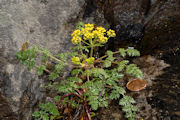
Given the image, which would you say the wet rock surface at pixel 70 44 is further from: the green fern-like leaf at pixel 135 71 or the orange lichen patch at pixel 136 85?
the green fern-like leaf at pixel 135 71

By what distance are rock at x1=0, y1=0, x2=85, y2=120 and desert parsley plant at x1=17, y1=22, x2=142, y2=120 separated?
17 centimetres

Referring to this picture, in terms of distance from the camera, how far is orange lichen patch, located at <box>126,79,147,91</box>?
8.59 ft

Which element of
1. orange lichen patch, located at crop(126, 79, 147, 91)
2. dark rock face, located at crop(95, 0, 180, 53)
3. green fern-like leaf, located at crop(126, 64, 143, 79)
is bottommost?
orange lichen patch, located at crop(126, 79, 147, 91)

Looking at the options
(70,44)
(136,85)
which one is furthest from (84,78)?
(136,85)

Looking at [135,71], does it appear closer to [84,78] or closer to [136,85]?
[136,85]

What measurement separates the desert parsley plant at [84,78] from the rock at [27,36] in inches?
6.7

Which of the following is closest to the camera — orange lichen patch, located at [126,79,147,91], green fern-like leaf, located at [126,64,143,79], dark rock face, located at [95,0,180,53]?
green fern-like leaf, located at [126,64,143,79]

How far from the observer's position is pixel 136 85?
2672 millimetres

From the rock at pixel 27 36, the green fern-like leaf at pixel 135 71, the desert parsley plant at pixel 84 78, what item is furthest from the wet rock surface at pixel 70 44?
the green fern-like leaf at pixel 135 71

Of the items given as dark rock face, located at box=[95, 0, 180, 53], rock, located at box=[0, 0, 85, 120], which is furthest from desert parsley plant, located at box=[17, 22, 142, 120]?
dark rock face, located at box=[95, 0, 180, 53]

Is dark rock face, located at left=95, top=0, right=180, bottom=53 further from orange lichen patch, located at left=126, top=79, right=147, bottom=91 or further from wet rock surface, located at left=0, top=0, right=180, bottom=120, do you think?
orange lichen patch, located at left=126, top=79, right=147, bottom=91

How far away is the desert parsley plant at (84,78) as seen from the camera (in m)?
2.10

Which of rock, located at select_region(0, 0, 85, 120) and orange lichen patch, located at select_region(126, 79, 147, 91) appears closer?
rock, located at select_region(0, 0, 85, 120)

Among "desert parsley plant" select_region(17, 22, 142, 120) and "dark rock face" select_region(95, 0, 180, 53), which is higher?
"dark rock face" select_region(95, 0, 180, 53)
